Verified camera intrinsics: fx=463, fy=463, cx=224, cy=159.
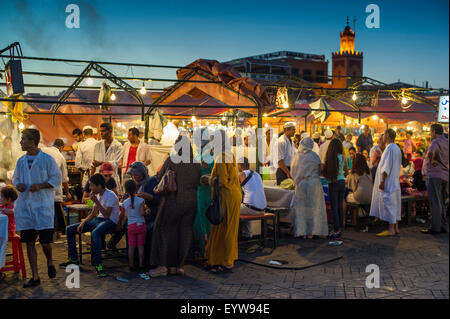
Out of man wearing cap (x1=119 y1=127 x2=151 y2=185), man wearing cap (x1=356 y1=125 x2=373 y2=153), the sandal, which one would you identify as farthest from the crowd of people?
man wearing cap (x1=356 y1=125 x2=373 y2=153)

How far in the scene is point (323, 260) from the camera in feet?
23.0

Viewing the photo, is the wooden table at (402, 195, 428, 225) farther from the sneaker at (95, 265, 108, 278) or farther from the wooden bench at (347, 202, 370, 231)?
the sneaker at (95, 265, 108, 278)

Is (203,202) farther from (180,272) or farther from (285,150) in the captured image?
(285,150)

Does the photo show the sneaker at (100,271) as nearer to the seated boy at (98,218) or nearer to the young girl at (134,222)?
the seated boy at (98,218)

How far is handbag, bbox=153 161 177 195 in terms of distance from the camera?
19.7ft

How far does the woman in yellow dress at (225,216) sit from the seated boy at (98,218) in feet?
4.65

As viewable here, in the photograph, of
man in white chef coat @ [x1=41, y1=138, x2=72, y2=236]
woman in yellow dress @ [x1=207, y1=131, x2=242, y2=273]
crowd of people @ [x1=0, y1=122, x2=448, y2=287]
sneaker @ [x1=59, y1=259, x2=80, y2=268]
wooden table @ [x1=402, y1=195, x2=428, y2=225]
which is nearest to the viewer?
crowd of people @ [x1=0, y1=122, x2=448, y2=287]

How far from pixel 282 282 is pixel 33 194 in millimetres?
3301

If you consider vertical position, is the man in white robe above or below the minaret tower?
below

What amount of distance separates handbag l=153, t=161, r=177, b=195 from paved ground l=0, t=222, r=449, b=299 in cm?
→ 115

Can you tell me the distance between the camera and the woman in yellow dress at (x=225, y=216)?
638 centimetres
